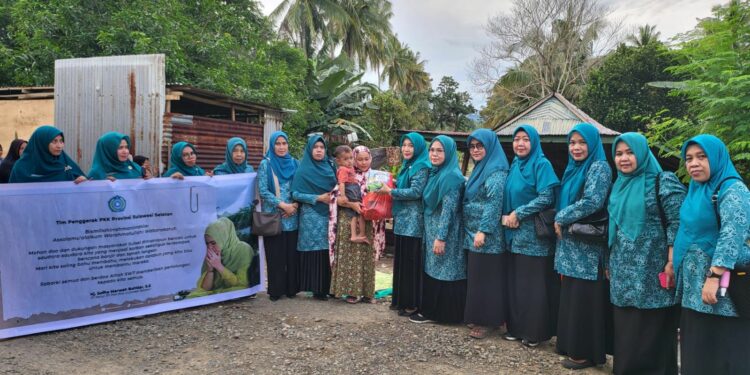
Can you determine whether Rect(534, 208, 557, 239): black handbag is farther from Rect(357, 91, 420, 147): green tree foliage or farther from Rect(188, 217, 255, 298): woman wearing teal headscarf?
Rect(357, 91, 420, 147): green tree foliage

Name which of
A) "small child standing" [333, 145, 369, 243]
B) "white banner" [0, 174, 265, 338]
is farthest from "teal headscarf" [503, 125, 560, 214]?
"white banner" [0, 174, 265, 338]

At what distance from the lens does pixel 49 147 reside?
11.5 ft

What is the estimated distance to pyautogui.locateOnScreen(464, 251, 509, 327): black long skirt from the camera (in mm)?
3367

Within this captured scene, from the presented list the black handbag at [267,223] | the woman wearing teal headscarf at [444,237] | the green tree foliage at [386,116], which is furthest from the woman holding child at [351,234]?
the green tree foliage at [386,116]

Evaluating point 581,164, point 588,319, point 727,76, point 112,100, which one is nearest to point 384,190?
point 581,164

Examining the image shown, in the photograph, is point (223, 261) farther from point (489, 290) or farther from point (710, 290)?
point (710, 290)

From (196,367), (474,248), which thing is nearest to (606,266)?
(474,248)

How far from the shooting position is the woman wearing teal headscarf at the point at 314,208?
418cm

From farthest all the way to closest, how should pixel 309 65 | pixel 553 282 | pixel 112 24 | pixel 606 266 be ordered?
pixel 309 65
pixel 112 24
pixel 553 282
pixel 606 266

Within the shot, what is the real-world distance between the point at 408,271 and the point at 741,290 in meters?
2.31

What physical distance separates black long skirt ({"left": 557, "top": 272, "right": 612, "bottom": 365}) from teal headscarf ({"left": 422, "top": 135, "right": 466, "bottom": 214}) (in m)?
1.07

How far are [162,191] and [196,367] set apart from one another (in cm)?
158

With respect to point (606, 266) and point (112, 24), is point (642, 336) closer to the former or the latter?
point (606, 266)

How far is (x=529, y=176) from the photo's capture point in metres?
3.22
